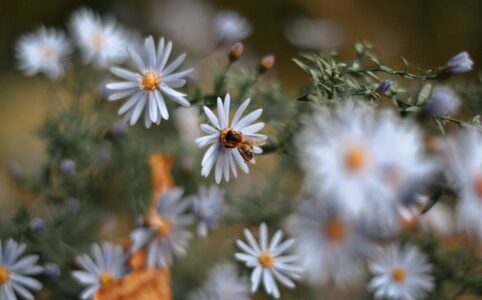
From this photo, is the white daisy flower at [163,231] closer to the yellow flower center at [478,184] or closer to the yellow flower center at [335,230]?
the yellow flower center at [335,230]

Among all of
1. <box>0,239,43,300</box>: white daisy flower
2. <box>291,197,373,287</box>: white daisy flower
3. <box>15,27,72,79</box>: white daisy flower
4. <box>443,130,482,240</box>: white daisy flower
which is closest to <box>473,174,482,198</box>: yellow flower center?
<box>443,130,482,240</box>: white daisy flower

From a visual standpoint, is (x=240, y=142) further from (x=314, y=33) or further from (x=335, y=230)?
(x=314, y=33)

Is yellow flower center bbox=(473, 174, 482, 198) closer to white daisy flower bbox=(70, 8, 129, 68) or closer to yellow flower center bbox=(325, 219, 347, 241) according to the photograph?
yellow flower center bbox=(325, 219, 347, 241)

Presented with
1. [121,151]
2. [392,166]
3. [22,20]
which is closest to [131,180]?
[121,151]

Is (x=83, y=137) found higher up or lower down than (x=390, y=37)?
lower down

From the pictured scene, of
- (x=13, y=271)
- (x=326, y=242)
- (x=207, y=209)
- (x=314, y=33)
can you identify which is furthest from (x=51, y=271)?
(x=314, y=33)

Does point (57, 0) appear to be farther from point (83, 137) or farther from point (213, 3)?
point (83, 137)

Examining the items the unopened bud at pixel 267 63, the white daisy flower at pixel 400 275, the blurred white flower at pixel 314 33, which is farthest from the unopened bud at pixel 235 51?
the blurred white flower at pixel 314 33
